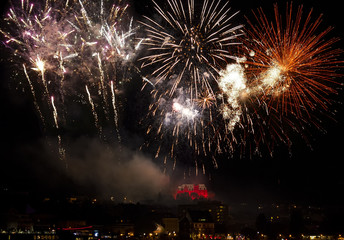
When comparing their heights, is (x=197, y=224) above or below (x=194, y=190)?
below

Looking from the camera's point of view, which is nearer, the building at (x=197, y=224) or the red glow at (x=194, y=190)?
the building at (x=197, y=224)

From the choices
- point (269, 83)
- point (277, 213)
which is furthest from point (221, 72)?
point (277, 213)

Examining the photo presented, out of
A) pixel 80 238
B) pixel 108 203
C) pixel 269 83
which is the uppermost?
pixel 269 83

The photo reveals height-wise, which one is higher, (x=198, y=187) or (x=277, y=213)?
(x=198, y=187)

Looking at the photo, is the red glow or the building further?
the red glow

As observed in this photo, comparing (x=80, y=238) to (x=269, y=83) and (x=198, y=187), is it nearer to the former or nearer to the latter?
(x=269, y=83)

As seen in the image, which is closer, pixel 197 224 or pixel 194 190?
pixel 197 224

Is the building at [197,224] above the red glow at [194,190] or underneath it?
underneath

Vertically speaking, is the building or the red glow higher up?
the red glow
